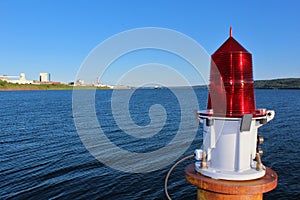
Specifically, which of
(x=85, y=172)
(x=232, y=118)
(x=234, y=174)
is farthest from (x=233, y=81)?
(x=85, y=172)

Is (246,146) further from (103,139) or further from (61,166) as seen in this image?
(103,139)

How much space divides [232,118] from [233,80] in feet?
1.64

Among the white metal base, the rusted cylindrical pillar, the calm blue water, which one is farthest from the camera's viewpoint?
Result: the calm blue water

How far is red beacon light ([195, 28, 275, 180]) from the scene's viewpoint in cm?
355

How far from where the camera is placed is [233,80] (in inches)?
140

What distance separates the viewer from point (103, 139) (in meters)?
22.9

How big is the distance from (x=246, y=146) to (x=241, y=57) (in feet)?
3.90

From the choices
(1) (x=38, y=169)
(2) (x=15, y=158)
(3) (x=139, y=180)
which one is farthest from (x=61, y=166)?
(3) (x=139, y=180)

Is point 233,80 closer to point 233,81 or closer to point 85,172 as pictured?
point 233,81

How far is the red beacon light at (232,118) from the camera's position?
355cm

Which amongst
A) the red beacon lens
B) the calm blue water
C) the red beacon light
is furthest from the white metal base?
the calm blue water

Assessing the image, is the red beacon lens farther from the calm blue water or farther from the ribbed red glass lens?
the calm blue water

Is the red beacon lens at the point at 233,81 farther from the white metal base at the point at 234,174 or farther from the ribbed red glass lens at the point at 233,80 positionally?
the white metal base at the point at 234,174

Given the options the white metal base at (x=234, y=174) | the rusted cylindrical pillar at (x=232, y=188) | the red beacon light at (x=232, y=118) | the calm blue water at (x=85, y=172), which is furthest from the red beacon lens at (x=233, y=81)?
the calm blue water at (x=85, y=172)
